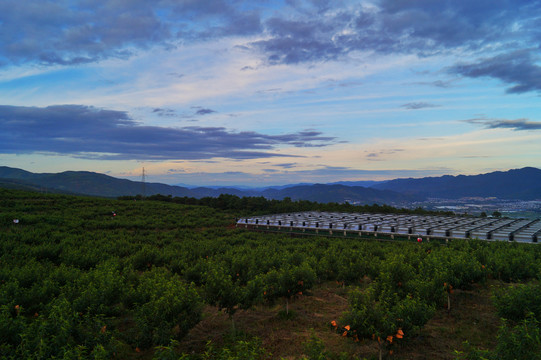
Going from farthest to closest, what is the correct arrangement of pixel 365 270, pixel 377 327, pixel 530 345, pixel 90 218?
pixel 90 218, pixel 365 270, pixel 377 327, pixel 530 345

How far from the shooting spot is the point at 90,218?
204 ft

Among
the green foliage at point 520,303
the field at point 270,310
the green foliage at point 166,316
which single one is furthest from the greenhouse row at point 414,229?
the green foliage at point 166,316

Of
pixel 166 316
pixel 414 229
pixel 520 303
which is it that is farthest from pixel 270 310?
pixel 414 229

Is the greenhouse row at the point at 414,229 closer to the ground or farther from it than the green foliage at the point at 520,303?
closer to the ground

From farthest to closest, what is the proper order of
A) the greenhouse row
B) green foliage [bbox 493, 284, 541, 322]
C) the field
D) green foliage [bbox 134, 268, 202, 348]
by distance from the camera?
1. the greenhouse row
2. green foliage [bbox 493, 284, 541, 322]
3. green foliage [bbox 134, 268, 202, 348]
4. the field

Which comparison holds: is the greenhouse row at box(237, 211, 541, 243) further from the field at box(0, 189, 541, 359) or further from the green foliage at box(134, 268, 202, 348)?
the green foliage at box(134, 268, 202, 348)

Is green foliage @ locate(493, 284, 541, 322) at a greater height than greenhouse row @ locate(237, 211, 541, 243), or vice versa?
green foliage @ locate(493, 284, 541, 322)

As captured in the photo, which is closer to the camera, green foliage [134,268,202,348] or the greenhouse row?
green foliage [134,268,202,348]

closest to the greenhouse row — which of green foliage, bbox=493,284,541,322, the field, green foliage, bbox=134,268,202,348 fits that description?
the field

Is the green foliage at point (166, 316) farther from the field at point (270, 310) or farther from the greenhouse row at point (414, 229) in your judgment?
the greenhouse row at point (414, 229)

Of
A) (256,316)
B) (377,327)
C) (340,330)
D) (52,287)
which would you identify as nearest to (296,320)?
(256,316)

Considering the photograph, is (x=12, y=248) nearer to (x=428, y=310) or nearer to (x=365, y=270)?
(x=365, y=270)

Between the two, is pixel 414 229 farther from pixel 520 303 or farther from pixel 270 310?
pixel 270 310

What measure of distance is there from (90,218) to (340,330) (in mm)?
64766
